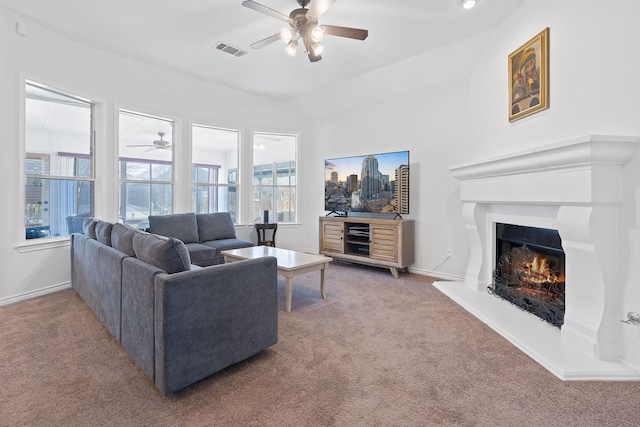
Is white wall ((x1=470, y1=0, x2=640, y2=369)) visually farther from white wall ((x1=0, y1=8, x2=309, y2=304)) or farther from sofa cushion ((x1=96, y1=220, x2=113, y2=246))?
white wall ((x1=0, y1=8, x2=309, y2=304))

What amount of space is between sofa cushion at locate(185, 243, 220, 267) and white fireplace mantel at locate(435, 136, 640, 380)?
3.29 meters

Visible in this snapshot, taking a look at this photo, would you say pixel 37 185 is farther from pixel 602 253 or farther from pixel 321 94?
pixel 602 253

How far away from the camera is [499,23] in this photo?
3.23 m

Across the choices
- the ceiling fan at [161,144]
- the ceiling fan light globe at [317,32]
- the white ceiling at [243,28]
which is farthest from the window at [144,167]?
the ceiling fan light globe at [317,32]

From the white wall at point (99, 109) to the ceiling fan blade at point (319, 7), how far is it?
2.95 metres

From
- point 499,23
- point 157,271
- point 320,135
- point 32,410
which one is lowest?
point 32,410

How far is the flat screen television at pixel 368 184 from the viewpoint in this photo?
174 inches

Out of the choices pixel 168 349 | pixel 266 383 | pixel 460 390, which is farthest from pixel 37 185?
pixel 460 390

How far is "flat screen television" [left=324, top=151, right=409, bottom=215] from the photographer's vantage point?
4.42 m

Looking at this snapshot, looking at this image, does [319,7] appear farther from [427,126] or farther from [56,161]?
[56,161]

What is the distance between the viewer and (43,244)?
3.47 metres

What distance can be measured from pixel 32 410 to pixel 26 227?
267 centimetres

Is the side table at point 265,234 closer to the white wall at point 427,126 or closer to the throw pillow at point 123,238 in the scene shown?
the white wall at point 427,126

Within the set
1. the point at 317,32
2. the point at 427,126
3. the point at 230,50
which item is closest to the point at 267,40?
the point at 317,32
